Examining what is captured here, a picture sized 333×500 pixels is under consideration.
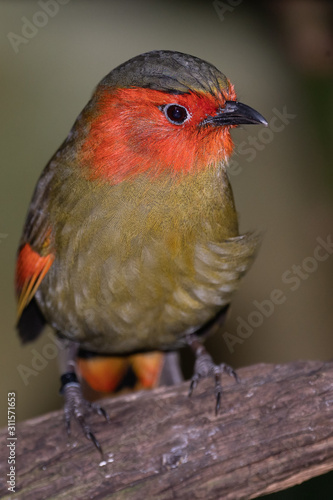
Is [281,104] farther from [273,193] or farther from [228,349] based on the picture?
[228,349]

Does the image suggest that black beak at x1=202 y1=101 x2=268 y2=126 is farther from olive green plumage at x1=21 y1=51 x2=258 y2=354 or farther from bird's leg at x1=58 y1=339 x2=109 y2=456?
bird's leg at x1=58 y1=339 x2=109 y2=456

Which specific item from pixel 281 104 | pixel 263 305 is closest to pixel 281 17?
pixel 281 104

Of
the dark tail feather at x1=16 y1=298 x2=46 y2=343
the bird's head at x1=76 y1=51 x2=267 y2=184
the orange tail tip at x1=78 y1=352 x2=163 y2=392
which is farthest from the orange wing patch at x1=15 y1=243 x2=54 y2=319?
the orange tail tip at x1=78 y1=352 x2=163 y2=392

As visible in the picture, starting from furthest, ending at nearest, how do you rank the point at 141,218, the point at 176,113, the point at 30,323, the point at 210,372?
the point at 30,323 → the point at 210,372 → the point at 141,218 → the point at 176,113

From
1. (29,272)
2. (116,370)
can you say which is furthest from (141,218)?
(116,370)

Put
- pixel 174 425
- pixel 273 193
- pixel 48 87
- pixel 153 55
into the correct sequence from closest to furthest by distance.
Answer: pixel 153 55
pixel 174 425
pixel 48 87
pixel 273 193

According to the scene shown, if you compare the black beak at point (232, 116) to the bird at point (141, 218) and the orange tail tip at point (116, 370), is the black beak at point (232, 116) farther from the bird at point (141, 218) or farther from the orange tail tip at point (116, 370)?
the orange tail tip at point (116, 370)

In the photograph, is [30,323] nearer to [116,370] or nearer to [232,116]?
[116,370]
